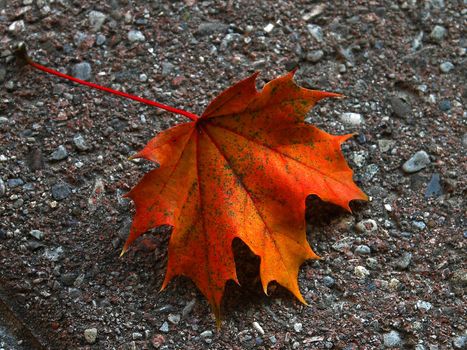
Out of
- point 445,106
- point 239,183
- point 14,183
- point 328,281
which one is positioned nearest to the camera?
point 239,183

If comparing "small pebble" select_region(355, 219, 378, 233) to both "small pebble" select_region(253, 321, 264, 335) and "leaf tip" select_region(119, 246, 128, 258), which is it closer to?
"small pebble" select_region(253, 321, 264, 335)

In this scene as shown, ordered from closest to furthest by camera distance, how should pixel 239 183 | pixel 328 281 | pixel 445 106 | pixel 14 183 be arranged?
pixel 239 183, pixel 328 281, pixel 14 183, pixel 445 106

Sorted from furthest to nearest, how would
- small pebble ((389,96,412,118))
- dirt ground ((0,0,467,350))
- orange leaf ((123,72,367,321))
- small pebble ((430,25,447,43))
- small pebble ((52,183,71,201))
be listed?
small pebble ((430,25,447,43)), small pebble ((389,96,412,118)), small pebble ((52,183,71,201)), dirt ground ((0,0,467,350)), orange leaf ((123,72,367,321))

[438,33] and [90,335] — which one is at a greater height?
[438,33]

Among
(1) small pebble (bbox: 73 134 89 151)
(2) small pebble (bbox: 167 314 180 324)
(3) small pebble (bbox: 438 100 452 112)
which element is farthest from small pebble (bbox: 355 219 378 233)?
(1) small pebble (bbox: 73 134 89 151)

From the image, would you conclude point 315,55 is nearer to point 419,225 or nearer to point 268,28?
point 268,28

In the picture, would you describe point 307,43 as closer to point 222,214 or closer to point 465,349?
point 222,214

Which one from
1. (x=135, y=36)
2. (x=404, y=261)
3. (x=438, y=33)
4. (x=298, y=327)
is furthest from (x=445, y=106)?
(x=135, y=36)

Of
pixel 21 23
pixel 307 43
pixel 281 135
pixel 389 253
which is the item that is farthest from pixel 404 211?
pixel 21 23
